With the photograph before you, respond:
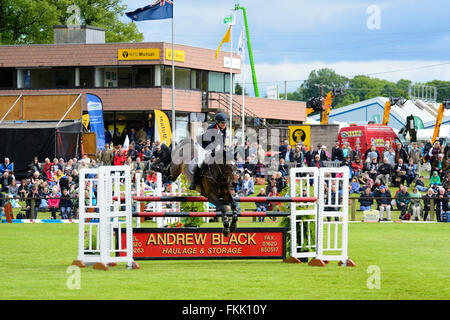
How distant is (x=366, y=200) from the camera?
28.8 metres

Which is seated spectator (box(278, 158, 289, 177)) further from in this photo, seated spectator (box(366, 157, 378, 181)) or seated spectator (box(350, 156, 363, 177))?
seated spectator (box(366, 157, 378, 181))

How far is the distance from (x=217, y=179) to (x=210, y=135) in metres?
0.79

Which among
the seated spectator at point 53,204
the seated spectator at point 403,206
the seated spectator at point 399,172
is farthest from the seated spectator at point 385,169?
the seated spectator at point 53,204

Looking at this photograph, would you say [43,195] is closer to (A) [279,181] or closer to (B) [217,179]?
(A) [279,181]

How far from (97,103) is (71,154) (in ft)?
15.4

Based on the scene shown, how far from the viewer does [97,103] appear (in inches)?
1635

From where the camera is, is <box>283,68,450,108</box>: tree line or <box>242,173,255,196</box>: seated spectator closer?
<box>242,173,255,196</box>: seated spectator

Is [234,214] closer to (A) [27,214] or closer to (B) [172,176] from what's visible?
(B) [172,176]

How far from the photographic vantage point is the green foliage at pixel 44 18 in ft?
204

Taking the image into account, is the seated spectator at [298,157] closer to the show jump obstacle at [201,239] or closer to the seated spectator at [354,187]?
the seated spectator at [354,187]

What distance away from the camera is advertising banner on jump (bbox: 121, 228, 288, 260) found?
44.9 feet

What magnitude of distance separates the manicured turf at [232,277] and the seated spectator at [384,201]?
32.6ft

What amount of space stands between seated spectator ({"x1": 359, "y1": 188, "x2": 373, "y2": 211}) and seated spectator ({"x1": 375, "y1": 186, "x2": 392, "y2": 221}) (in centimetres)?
34

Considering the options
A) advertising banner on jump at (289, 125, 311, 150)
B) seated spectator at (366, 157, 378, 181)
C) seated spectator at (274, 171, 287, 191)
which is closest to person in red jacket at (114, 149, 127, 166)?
seated spectator at (274, 171, 287, 191)
